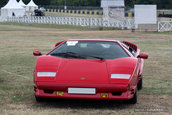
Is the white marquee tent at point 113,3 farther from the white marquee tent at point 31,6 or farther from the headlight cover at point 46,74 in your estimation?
the headlight cover at point 46,74

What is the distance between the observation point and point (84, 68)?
838cm

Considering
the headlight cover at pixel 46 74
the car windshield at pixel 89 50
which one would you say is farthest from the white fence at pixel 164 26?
the headlight cover at pixel 46 74

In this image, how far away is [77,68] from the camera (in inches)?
330

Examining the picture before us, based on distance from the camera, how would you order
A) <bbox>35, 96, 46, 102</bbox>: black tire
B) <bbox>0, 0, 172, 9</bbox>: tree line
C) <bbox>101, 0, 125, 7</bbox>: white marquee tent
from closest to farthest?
1. <bbox>35, 96, 46, 102</bbox>: black tire
2. <bbox>101, 0, 125, 7</bbox>: white marquee tent
3. <bbox>0, 0, 172, 9</bbox>: tree line

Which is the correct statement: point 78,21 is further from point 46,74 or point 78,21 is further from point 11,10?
point 46,74

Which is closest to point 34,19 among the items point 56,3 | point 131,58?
point 131,58

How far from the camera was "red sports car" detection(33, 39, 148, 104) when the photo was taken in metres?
7.96

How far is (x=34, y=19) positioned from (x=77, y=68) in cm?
5707

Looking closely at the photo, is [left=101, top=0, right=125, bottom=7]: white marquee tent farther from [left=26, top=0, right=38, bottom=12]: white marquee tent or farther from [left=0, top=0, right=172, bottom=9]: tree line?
[left=0, top=0, right=172, bottom=9]: tree line

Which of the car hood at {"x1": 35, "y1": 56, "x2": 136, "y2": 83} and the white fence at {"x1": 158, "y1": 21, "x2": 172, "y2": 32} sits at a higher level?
the car hood at {"x1": 35, "y1": 56, "x2": 136, "y2": 83}

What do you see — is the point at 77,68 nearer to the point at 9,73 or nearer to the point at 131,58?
the point at 131,58

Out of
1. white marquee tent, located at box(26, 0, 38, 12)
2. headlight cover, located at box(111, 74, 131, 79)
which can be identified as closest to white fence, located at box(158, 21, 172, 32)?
headlight cover, located at box(111, 74, 131, 79)

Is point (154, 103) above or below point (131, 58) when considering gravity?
below

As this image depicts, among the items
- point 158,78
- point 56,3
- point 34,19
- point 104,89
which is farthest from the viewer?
point 56,3
